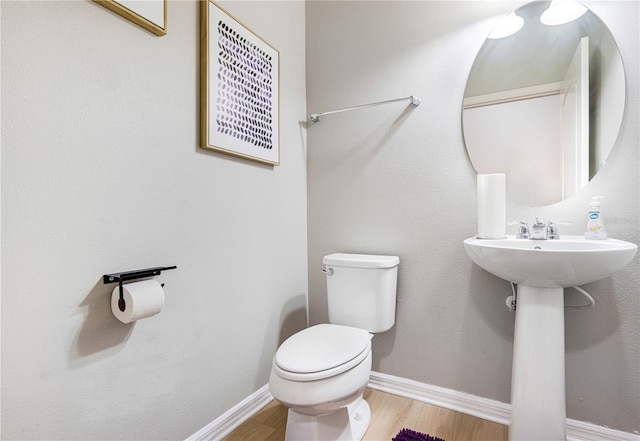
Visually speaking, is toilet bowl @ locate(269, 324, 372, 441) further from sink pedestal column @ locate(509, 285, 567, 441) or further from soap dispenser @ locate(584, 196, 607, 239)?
soap dispenser @ locate(584, 196, 607, 239)

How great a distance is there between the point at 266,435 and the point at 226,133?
1311 mm

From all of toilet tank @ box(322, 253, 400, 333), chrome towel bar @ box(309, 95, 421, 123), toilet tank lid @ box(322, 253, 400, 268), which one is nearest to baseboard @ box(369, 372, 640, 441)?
toilet tank @ box(322, 253, 400, 333)

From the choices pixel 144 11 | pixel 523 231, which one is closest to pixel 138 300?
pixel 144 11

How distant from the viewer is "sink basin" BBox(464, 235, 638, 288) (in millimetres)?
967

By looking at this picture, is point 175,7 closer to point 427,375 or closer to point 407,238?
point 407,238

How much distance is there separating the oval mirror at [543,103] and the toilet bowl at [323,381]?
0.99m

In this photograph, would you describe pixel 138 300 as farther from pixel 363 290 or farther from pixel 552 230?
pixel 552 230

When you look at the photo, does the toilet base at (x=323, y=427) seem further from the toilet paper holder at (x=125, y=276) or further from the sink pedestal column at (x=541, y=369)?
the toilet paper holder at (x=125, y=276)

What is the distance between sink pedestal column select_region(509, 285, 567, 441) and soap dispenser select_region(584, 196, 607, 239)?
27 centimetres

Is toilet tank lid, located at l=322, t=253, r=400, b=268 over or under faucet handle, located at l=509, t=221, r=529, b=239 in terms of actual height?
under

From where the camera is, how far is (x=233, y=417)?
1400mm

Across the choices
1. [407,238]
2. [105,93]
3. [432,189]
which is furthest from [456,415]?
[105,93]

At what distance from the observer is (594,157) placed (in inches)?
50.0

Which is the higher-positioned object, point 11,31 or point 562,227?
point 11,31
